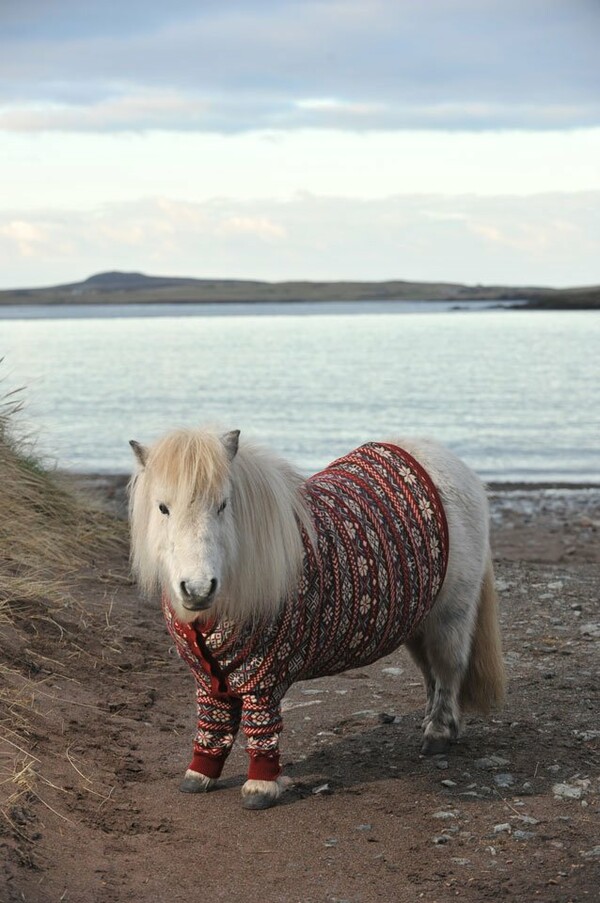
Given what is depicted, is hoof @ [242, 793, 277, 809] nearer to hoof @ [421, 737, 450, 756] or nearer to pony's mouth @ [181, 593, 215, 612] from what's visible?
hoof @ [421, 737, 450, 756]

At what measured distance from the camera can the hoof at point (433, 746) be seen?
210 inches

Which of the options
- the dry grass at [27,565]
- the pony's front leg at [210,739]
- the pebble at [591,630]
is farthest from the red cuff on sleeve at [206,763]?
the pebble at [591,630]

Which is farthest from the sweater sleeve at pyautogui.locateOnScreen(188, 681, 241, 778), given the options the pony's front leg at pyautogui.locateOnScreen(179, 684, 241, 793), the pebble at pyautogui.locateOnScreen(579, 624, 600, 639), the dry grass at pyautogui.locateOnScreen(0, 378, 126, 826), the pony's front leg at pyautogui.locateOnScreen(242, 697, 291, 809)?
the pebble at pyautogui.locateOnScreen(579, 624, 600, 639)

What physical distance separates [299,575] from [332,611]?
25cm

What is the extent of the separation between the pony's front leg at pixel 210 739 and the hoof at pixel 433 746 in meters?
1.06

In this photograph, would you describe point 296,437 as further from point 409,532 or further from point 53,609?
point 409,532

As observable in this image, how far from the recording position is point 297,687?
21.6 ft

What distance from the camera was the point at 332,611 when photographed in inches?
183

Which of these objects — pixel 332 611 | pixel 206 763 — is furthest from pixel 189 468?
pixel 206 763

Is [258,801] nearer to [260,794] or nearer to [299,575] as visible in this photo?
[260,794]

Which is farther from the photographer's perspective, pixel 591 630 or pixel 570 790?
pixel 591 630

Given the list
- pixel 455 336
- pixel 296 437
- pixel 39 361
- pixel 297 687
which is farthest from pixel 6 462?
pixel 455 336

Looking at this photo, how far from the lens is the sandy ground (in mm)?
4020

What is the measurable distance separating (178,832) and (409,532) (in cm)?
166
